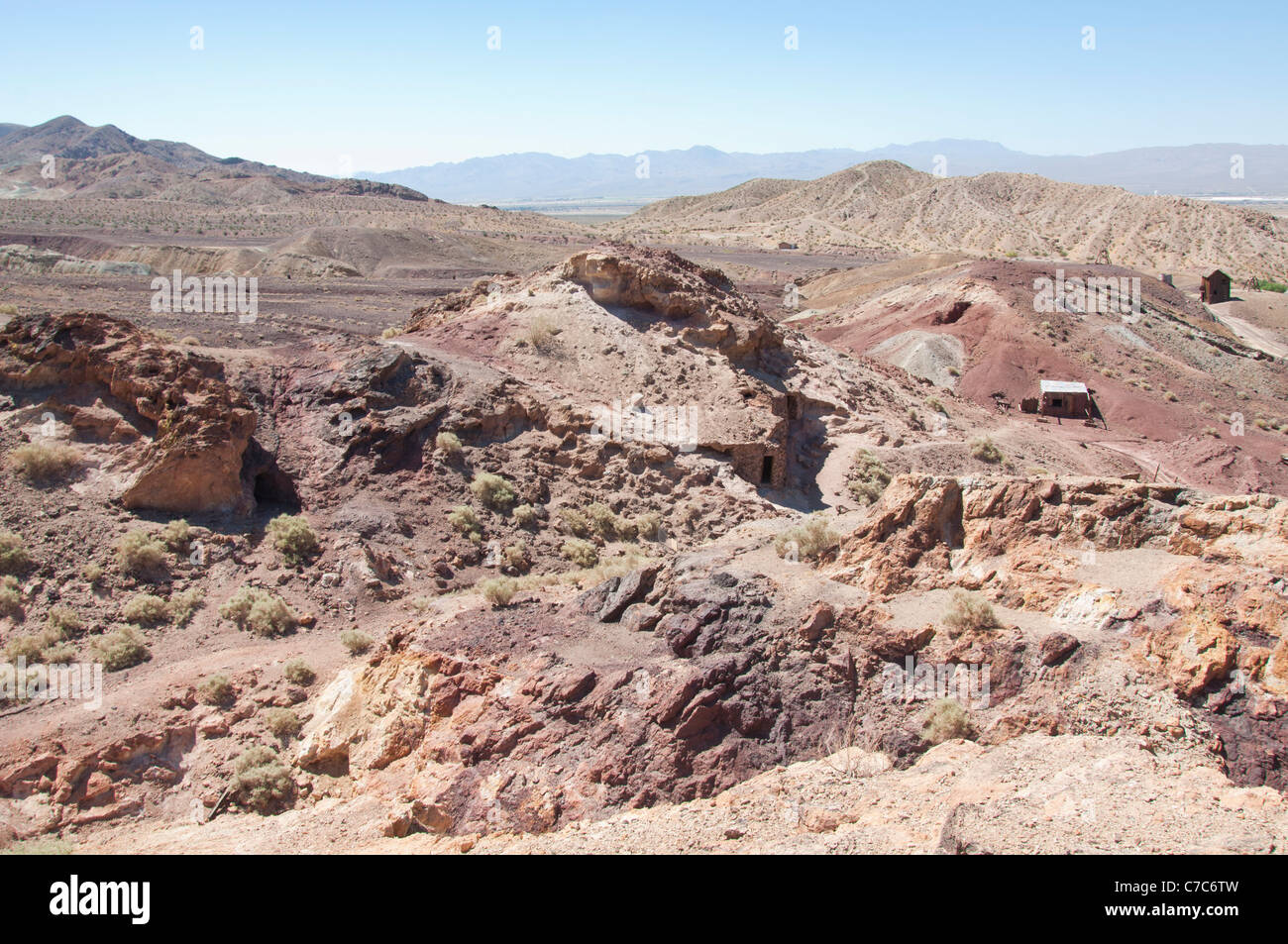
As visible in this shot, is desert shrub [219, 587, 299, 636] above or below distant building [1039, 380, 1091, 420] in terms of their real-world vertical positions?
below

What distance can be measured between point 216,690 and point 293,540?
388 centimetres

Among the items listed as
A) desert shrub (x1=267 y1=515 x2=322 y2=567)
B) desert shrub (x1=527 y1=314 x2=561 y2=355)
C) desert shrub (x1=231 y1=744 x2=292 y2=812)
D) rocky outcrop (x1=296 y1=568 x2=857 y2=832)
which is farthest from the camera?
desert shrub (x1=527 y1=314 x2=561 y2=355)

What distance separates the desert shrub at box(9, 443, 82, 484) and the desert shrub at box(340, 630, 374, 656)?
6.15 meters

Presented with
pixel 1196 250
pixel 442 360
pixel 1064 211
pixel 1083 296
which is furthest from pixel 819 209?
pixel 442 360

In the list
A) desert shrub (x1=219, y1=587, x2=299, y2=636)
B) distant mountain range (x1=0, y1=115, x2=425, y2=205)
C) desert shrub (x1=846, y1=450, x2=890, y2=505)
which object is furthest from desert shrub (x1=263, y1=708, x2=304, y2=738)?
distant mountain range (x1=0, y1=115, x2=425, y2=205)

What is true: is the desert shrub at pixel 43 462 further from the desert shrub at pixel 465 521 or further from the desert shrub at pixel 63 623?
the desert shrub at pixel 465 521

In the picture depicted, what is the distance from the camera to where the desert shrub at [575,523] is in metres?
15.4

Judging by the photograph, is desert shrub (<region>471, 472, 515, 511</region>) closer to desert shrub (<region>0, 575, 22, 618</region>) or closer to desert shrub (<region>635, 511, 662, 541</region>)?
desert shrub (<region>635, 511, 662, 541</region>)

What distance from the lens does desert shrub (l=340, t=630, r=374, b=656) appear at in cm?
1145

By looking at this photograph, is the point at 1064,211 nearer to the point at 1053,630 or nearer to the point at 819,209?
the point at 819,209

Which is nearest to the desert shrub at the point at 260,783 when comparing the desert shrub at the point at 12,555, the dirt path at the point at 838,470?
the desert shrub at the point at 12,555

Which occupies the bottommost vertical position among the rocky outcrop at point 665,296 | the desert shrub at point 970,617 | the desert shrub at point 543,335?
the desert shrub at point 970,617

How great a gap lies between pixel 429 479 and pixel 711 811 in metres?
10.4

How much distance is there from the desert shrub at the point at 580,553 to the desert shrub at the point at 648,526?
3.56ft
